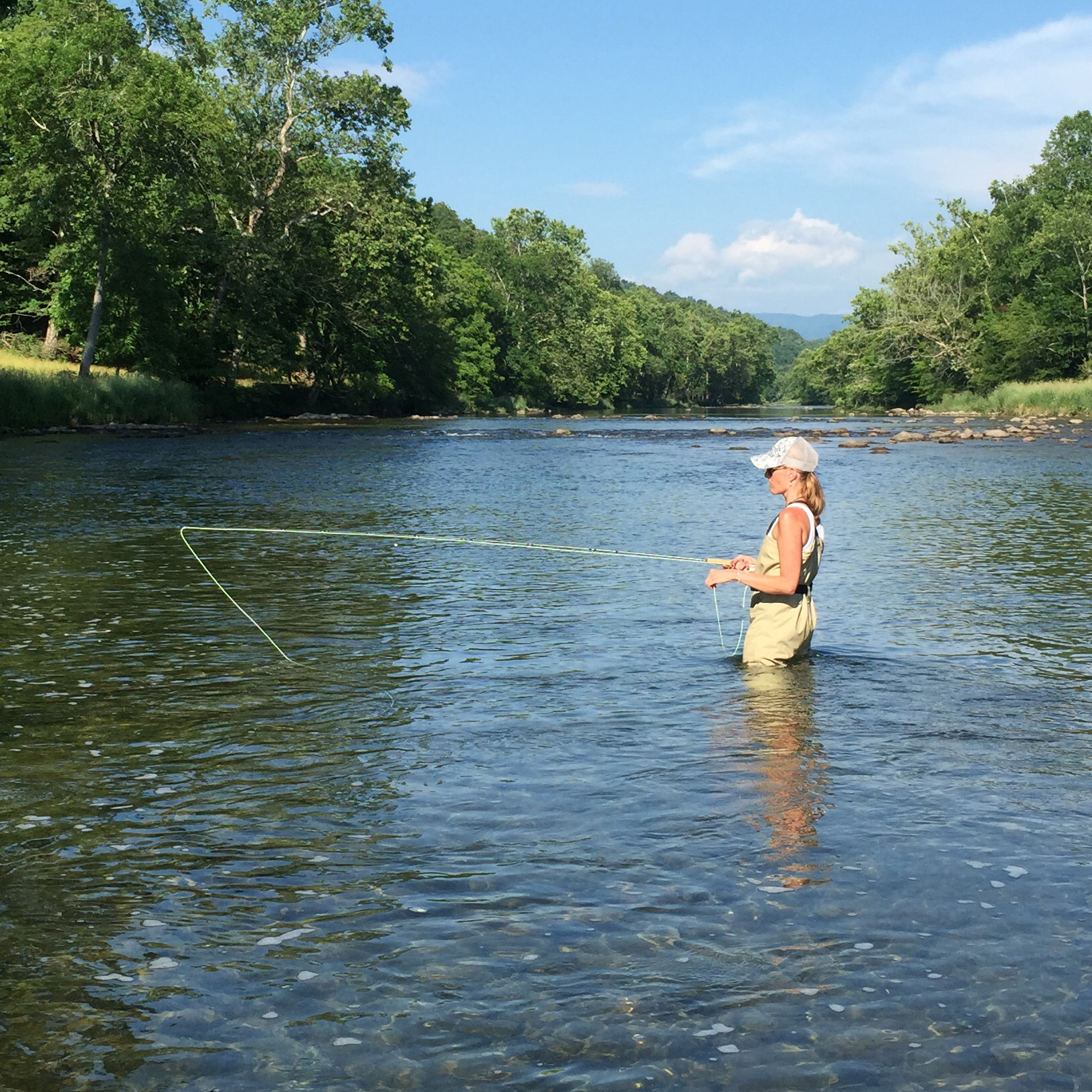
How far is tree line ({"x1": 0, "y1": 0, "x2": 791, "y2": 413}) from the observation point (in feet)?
157

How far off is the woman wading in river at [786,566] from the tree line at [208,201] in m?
43.7

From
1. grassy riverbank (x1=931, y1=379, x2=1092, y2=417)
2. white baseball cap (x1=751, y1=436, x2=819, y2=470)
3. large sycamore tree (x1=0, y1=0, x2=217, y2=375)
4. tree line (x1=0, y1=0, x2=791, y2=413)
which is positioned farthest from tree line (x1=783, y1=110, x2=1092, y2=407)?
white baseball cap (x1=751, y1=436, x2=819, y2=470)

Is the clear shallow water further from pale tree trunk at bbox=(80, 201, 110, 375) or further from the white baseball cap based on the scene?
pale tree trunk at bbox=(80, 201, 110, 375)

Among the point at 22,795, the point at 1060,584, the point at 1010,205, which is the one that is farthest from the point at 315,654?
the point at 1010,205

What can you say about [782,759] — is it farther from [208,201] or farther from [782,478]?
[208,201]

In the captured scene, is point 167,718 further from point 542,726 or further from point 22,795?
point 542,726

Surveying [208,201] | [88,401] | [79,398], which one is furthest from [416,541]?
[208,201]

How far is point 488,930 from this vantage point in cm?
501

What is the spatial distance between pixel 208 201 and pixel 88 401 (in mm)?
17352

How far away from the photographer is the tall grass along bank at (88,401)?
132ft

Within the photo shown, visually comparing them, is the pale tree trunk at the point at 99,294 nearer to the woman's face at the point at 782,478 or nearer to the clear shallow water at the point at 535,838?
the clear shallow water at the point at 535,838

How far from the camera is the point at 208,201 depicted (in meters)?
57.6

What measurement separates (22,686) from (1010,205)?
9855 centimetres

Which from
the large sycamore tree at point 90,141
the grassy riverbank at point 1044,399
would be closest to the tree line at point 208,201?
the large sycamore tree at point 90,141
